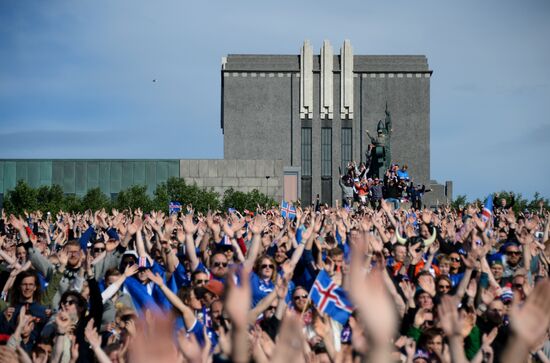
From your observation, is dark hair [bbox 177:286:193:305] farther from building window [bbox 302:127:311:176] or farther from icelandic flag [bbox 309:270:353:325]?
building window [bbox 302:127:311:176]

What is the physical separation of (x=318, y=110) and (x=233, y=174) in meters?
13.6

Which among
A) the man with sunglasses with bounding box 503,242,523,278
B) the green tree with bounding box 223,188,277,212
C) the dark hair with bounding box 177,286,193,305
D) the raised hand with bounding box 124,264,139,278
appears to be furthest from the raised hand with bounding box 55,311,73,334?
the green tree with bounding box 223,188,277,212

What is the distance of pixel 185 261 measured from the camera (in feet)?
31.9

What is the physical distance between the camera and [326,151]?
90.9 meters

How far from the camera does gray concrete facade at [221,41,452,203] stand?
295 feet

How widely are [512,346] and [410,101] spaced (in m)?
90.0

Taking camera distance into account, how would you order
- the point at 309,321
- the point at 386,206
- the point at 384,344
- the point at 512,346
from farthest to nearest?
the point at 386,206 < the point at 309,321 < the point at 512,346 < the point at 384,344

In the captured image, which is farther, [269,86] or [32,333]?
[269,86]

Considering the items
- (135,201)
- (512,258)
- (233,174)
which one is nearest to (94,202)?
(135,201)

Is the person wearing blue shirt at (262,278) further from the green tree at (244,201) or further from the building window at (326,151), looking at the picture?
the building window at (326,151)

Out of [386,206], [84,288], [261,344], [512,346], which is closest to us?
[512,346]

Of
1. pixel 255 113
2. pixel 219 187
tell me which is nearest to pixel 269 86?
pixel 255 113

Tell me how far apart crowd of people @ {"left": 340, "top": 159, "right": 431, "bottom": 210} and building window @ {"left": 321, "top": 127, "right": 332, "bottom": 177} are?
46248mm

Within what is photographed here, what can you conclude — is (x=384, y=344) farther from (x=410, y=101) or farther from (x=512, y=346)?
(x=410, y=101)
